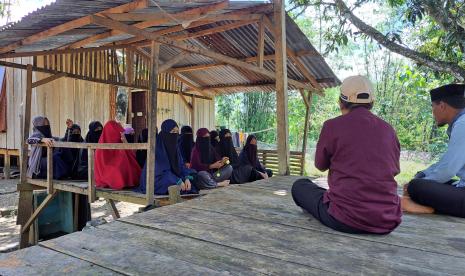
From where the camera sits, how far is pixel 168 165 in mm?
4820

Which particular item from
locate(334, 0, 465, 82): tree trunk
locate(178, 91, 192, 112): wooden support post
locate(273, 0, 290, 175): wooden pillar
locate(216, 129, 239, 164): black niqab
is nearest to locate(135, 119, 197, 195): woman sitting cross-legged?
locate(273, 0, 290, 175): wooden pillar

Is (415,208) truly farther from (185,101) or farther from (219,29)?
(185,101)

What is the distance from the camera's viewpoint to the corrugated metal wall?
9.34 m

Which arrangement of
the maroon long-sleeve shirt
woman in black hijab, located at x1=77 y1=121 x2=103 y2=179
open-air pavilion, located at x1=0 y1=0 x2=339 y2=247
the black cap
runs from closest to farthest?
the maroon long-sleeve shirt < the black cap < open-air pavilion, located at x1=0 y1=0 x2=339 y2=247 < woman in black hijab, located at x1=77 y1=121 x2=103 y2=179

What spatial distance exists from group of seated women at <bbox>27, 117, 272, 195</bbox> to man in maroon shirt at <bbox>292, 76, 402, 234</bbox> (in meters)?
2.71

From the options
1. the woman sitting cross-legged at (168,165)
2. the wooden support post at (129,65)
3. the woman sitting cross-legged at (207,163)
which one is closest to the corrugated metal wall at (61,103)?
the wooden support post at (129,65)

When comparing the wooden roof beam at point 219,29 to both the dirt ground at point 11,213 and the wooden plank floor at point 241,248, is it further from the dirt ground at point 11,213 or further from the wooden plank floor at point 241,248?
the wooden plank floor at point 241,248

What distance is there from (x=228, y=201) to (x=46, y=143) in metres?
3.56

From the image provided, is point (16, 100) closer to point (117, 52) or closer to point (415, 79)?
point (117, 52)

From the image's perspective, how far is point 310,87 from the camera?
8.28 meters

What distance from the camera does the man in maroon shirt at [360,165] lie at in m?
2.25

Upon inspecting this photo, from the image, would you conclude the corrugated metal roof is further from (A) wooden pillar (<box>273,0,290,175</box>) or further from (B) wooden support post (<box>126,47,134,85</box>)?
(B) wooden support post (<box>126,47,134,85</box>)

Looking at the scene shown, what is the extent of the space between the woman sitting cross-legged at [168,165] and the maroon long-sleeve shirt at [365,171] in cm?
275

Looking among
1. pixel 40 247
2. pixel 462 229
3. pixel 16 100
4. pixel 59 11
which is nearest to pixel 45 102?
pixel 16 100
